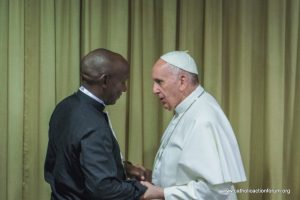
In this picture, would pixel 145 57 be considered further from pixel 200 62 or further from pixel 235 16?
pixel 235 16

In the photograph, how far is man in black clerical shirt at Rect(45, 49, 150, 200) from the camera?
5.00 ft

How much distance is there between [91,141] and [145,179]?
56 centimetres

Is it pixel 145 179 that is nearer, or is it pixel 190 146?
pixel 190 146

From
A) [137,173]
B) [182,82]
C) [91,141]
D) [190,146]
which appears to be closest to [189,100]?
[182,82]

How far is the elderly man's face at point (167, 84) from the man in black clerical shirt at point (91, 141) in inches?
11.1

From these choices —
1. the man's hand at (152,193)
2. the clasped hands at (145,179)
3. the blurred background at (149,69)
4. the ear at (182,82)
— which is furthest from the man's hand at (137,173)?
the ear at (182,82)

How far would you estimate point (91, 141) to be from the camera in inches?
60.5

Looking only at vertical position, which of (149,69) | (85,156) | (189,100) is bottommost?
(85,156)

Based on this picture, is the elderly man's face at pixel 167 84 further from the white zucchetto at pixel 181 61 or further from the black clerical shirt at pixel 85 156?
the black clerical shirt at pixel 85 156

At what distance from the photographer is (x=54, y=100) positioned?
2291 mm

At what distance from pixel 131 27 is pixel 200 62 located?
0.47 meters

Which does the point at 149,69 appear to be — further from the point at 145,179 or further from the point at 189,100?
the point at 145,179

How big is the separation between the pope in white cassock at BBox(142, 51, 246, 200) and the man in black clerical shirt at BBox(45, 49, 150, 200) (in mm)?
210

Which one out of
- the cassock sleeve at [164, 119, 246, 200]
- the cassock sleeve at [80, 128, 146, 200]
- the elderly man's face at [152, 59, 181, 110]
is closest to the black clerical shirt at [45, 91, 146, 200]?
the cassock sleeve at [80, 128, 146, 200]
